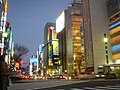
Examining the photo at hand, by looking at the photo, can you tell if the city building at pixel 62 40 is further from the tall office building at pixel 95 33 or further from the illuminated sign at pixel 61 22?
the tall office building at pixel 95 33

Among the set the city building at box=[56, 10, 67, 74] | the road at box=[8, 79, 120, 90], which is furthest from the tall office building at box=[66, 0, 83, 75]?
the road at box=[8, 79, 120, 90]

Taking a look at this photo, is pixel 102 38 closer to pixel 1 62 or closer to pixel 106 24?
pixel 106 24

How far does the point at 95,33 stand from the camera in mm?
81875

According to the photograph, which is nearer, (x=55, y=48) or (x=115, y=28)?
(x=115, y=28)

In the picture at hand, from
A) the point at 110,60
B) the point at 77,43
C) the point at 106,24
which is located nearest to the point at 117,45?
the point at 110,60

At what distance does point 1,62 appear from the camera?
5781mm

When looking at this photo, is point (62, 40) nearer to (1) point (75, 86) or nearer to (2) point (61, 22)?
(2) point (61, 22)

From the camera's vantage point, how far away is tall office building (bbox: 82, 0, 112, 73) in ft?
261

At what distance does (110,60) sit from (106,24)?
1542 cm

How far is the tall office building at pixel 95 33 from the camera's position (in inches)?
3137

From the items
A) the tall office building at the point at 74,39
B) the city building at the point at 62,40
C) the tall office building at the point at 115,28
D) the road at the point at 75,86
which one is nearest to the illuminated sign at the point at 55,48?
the city building at the point at 62,40

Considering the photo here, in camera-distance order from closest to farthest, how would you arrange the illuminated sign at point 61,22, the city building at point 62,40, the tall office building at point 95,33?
the tall office building at point 95,33, the city building at point 62,40, the illuminated sign at point 61,22

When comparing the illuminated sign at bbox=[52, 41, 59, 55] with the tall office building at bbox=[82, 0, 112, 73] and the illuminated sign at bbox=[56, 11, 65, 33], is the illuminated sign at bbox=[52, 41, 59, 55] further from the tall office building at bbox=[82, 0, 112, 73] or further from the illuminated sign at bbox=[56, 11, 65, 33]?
the tall office building at bbox=[82, 0, 112, 73]

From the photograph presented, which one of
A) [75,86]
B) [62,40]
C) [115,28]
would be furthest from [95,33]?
[75,86]
